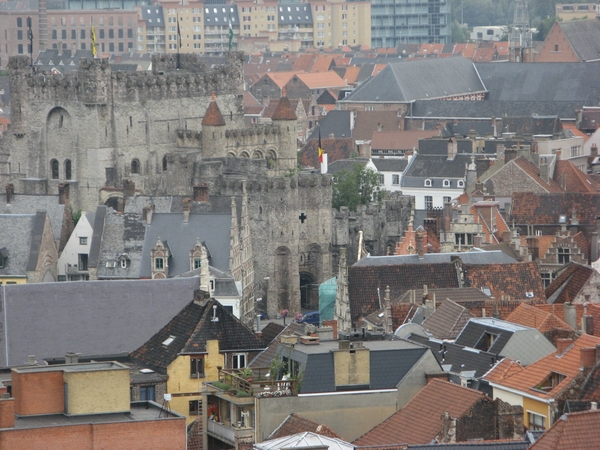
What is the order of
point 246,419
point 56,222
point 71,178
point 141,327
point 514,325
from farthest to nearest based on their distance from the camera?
point 71,178 < point 56,222 < point 141,327 < point 514,325 < point 246,419

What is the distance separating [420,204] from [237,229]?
123 ft

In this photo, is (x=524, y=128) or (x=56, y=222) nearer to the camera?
(x=56, y=222)

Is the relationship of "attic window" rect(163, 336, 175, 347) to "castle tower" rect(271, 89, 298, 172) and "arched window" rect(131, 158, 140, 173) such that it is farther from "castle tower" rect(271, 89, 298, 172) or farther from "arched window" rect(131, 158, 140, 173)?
"castle tower" rect(271, 89, 298, 172)

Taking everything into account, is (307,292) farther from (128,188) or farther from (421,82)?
(421,82)

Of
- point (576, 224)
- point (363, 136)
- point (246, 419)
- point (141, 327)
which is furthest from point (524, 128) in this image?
point (246, 419)

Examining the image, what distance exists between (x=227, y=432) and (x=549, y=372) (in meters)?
7.91

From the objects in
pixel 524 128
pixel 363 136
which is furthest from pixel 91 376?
pixel 363 136

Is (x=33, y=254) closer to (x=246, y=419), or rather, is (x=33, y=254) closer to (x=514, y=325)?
(x=514, y=325)

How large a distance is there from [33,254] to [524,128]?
68184 millimetres

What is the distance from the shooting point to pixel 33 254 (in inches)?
3300

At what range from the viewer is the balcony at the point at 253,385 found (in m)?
45.2

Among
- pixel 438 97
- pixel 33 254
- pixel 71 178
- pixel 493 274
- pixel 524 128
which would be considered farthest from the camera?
pixel 438 97

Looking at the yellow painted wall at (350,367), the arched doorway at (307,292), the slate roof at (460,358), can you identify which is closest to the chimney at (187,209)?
the arched doorway at (307,292)

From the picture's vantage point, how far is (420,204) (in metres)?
121
